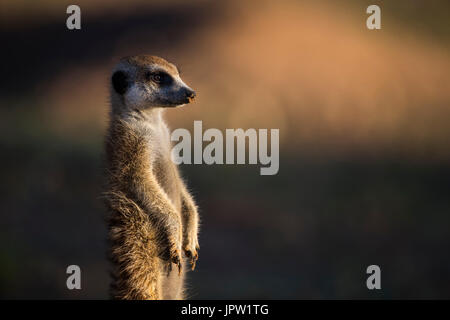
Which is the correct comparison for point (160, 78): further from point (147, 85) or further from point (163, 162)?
point (163, 162)

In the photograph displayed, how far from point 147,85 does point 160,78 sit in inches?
2.5

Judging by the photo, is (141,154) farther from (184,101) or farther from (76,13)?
(76,13)

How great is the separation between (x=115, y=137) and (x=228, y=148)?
86.1 inches

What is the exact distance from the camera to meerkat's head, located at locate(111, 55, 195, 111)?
8.46 ft

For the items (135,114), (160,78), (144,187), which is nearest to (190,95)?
(160,78)

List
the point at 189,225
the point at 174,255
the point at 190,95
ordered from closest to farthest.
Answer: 1. the point at 174,255
2. the point at 190,95
3. the point at 189,225

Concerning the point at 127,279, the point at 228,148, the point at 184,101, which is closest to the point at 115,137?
the point at 184,101

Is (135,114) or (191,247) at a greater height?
(135,114)

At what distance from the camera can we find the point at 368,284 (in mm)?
4457

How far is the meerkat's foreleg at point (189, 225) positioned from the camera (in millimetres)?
2596

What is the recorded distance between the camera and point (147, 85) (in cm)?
260

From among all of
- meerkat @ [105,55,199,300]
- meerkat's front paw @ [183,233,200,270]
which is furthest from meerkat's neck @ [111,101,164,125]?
meerkat's front paw @ [183,233,200,270]

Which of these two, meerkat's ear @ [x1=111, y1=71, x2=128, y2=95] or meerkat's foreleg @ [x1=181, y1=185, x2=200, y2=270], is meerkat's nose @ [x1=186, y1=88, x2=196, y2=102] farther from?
meerkat's foreleg @ [x1=181, y1=185, x2=200, y2=270]

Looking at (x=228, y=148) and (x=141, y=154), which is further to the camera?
(x=228, y=148)
